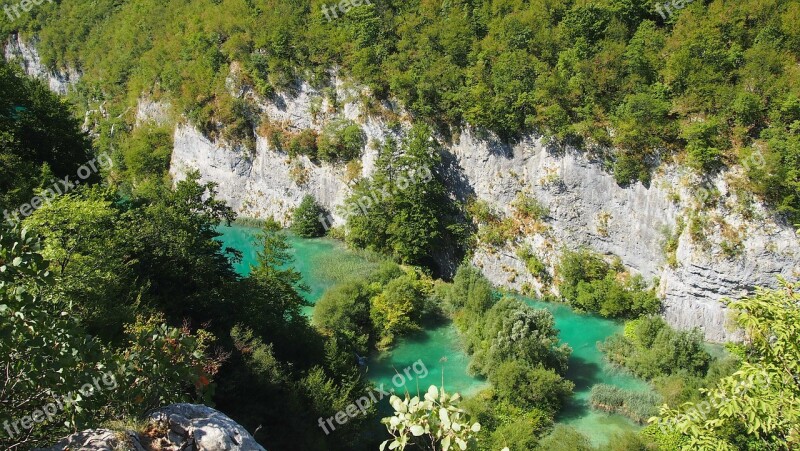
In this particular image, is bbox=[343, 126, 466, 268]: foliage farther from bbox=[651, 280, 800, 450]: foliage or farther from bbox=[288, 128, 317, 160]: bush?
bbox=[651, 280, 800, 450]: foliage

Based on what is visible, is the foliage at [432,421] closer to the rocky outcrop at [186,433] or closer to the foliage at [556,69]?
the rocky outcrop at [186,433]

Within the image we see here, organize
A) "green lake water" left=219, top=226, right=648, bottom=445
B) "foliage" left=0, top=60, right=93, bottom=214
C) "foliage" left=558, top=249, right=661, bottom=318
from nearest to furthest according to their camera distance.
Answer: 1. "foliage" left=0, top=60, right=93, bottom=214
2. "green lake water" left=219, top=226, right=648, bottom=445
3. "foliage" left=558, top=249, right=661, bottom=318

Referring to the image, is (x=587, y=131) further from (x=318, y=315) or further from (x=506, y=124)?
(x=318, y=315)

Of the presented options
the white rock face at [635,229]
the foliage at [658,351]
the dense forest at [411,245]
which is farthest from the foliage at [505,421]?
the white rock face at [635,229]

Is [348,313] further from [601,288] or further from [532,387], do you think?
[601,288]

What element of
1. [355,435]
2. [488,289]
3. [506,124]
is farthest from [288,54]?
[355,435]

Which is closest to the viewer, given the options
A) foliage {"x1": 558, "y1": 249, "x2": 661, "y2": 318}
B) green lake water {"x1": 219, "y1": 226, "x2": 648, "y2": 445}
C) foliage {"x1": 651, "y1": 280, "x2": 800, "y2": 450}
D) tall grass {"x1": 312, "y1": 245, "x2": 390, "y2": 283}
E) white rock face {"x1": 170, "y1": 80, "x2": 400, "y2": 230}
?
foliage {"x1": 651, "y1": 280, "x2": 800, "y2": 450}

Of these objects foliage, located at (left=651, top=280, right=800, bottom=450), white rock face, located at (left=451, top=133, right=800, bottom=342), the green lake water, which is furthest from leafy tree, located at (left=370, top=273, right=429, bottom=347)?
foliage, located at (left=651, top=280, right=800, bottom=450)
